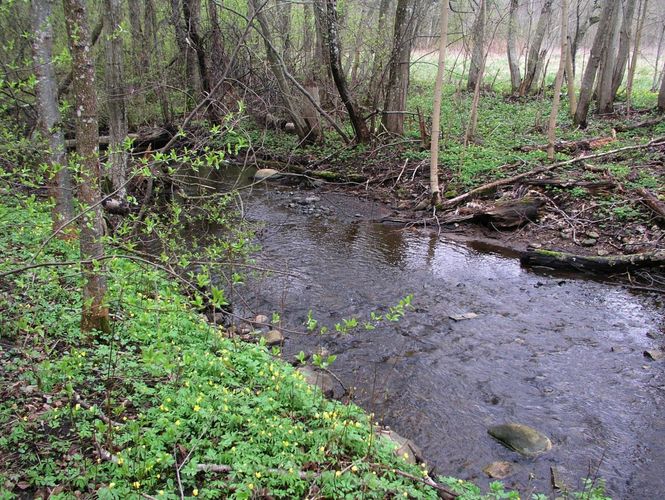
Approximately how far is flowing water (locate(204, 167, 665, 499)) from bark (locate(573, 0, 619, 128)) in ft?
27.6

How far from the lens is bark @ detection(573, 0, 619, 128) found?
1441 cm

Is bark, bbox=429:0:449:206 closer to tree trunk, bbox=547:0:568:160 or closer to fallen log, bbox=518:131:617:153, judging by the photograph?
tree trunk, bbox=547:0:568:160

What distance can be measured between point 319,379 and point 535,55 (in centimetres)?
2199

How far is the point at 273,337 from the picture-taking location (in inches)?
243

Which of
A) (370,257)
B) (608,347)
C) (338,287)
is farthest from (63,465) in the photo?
(370,257)

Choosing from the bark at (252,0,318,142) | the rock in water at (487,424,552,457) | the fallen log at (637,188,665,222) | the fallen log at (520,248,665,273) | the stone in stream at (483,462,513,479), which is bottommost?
the stone in stream at (483,462,513,479)

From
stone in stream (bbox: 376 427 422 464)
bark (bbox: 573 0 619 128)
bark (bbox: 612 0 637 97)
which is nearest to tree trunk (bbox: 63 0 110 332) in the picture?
stone in stream (bbox: 376 427 422 464)

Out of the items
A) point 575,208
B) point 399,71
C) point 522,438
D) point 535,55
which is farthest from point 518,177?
point 535,55

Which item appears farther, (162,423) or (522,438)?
(522,438)

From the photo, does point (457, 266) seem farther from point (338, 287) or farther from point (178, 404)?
point (178, 404)

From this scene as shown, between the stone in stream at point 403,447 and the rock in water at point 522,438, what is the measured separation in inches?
33.9

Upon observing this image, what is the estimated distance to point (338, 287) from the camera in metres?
7.84

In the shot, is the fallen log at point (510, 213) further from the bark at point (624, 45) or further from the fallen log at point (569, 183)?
the bark at point (624, 45)

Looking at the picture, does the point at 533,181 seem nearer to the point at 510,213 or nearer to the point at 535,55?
the point at 510,213
